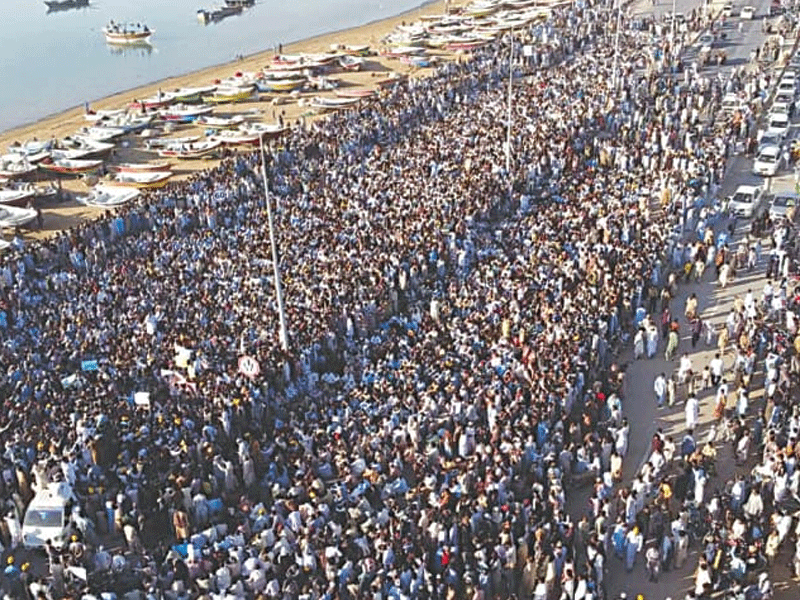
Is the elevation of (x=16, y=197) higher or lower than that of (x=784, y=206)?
higher

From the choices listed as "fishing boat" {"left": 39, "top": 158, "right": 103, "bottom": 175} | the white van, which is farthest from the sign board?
"fishing boat" {"left": 39, "top": 158, "right": 103, "bottom": 175}

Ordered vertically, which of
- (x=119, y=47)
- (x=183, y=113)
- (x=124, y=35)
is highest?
(x=124, y=35)

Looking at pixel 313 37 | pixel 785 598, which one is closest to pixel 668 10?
pixel 313 37

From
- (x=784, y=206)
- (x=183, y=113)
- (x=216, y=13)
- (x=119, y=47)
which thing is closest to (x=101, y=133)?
(x=183, y=113)

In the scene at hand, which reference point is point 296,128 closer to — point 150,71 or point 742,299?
point 742,299

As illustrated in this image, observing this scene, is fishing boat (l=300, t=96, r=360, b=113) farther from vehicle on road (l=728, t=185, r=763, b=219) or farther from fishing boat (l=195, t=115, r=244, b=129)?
vehicle on road (l=728, t=185, r=763, b=219)

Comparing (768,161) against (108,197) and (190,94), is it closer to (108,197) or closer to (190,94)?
(108,197)

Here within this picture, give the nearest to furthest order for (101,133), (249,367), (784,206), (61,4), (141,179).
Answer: (249,367)
(784,206)
(141,179)
(101,133)
(61,4)
